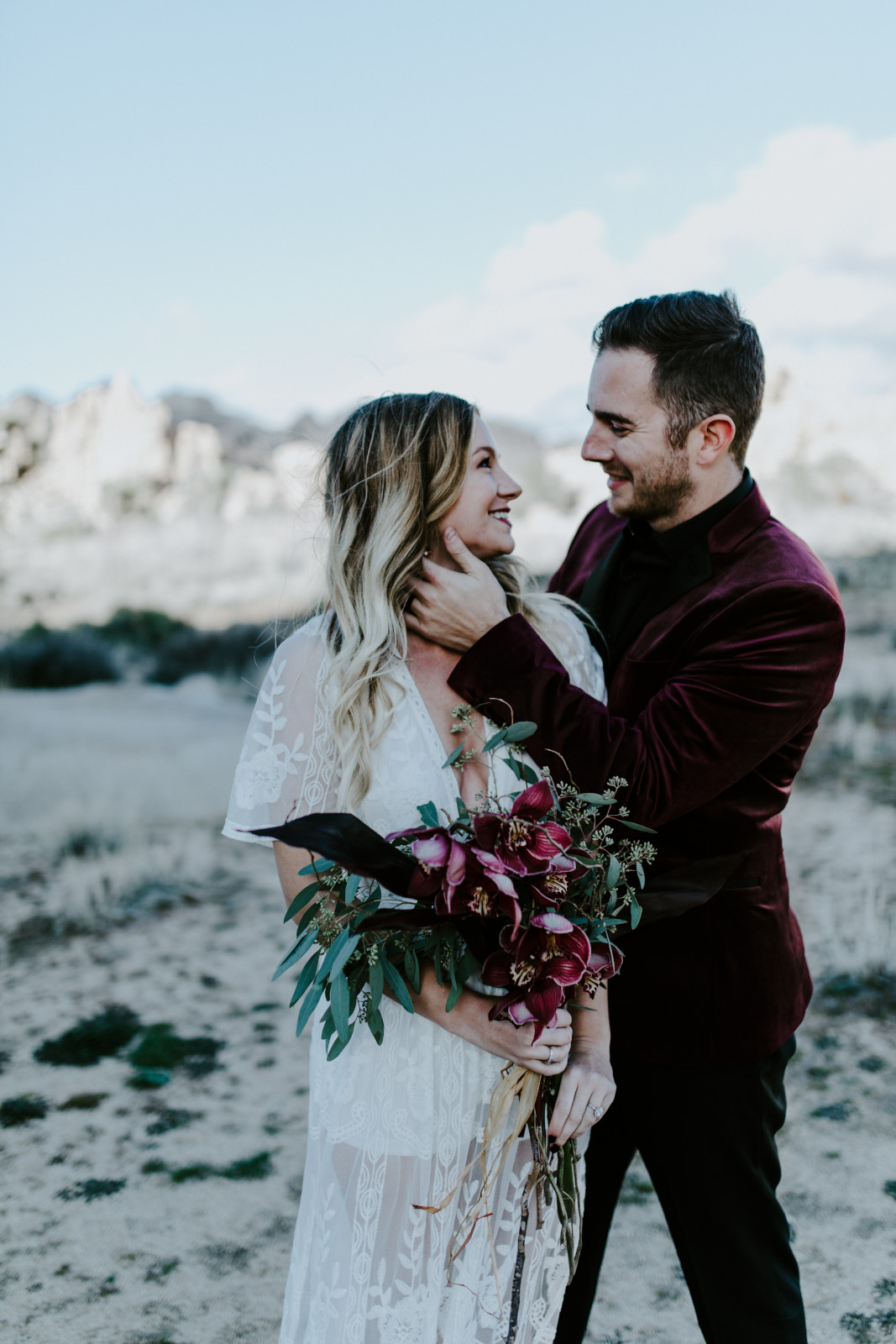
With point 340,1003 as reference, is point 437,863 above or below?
above

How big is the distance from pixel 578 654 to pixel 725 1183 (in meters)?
1.13

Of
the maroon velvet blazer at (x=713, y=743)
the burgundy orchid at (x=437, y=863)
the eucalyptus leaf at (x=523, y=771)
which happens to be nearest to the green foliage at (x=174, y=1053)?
the maroon velvet blazer at (x=713, y=743)

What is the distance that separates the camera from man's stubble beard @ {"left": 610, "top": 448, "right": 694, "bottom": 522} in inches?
90.9

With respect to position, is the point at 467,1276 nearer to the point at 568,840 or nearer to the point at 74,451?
the point at 568,840

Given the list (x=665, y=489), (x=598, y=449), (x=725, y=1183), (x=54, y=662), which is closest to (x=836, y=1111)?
(x=725, y=1183)

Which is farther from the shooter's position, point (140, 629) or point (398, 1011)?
point (140, 629)

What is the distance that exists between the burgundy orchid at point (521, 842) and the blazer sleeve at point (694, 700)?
0.35 m

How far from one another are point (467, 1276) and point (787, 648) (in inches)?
52.7

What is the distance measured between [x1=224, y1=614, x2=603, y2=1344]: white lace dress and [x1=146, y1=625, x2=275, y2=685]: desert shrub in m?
10.8

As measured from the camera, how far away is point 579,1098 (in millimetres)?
1747

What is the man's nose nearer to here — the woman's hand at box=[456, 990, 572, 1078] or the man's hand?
the man's hand

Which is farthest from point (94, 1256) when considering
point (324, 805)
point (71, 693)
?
point (71, 693)

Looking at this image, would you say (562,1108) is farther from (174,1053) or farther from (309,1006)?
(174,1053)

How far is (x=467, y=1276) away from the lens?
185 centimetres
